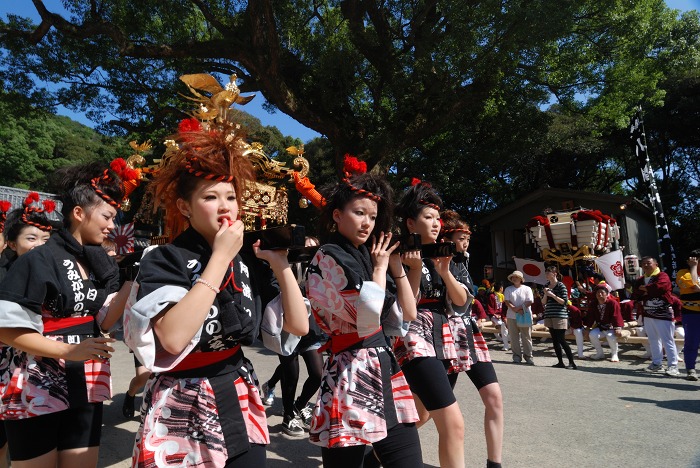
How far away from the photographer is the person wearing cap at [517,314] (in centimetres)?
906

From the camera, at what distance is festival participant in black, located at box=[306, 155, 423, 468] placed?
221 centimetres

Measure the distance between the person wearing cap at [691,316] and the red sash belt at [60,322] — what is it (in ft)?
26.3

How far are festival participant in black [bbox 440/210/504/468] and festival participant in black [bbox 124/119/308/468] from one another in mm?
1945

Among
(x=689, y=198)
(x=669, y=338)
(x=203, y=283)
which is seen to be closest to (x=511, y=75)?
(x=669, y=338)

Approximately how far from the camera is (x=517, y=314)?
9266 millimetres

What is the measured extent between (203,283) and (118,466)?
3.15m

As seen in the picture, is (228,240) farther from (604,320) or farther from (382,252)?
(604,320)

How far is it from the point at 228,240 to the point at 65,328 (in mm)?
1385

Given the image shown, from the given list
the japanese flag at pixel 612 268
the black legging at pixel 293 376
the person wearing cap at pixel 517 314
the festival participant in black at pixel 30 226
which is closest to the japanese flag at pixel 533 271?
the japanese flag at pixel 612 268

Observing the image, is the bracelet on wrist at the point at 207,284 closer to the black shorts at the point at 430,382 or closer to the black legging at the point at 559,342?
the black shorts at the point at 430,382

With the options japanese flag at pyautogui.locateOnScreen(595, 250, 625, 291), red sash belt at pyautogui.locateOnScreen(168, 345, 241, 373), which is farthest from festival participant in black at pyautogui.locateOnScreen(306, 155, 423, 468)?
japanese flag at pyautogui.locateOnScreen(595, 250, 625, 291)

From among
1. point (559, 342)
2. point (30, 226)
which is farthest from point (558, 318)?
point (30, 226)

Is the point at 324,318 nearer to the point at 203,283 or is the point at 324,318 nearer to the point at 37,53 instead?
the point at 203,283

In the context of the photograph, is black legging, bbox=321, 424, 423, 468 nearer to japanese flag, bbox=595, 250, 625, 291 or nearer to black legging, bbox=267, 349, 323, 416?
black legging, bbox=267, 349, 323, 416
